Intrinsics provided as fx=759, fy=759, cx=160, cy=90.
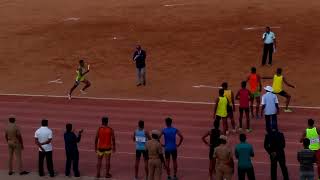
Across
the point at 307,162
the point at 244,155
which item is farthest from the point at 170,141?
the point at 307,162

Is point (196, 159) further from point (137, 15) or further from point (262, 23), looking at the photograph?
point (137, 15)

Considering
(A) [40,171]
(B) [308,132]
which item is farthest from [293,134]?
(A) [40,171]

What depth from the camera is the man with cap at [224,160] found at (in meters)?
16.0

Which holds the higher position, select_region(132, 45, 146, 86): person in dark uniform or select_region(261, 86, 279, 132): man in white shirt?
select_region(132, 45, 146, 86): person in dark uniform

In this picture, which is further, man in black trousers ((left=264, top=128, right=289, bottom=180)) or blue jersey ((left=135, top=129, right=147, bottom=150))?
blue jersey ((left=135, top=129, right=147, bottom=150))

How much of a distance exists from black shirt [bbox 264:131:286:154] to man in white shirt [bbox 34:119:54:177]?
512 centimetres

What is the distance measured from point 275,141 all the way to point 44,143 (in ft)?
17.8

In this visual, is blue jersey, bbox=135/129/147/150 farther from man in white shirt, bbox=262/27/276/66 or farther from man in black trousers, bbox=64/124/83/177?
man in white shirt, bbox=262/27/276/66

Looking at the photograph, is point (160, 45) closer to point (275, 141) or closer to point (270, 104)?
point (270, 104)

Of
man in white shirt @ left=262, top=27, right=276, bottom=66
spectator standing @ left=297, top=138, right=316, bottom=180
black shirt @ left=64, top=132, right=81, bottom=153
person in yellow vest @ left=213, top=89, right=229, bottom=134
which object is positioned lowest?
spectator standing @ left=297, top=138, right=316, bottom=180

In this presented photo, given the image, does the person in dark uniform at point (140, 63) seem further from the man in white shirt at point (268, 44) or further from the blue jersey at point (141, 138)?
the blue jersey at point (141, 138)

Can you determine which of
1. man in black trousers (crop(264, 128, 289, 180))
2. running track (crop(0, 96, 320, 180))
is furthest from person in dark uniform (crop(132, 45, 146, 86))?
man in black trousers (crop(264, 128, 289, 180))

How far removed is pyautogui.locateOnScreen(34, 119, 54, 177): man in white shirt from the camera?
1788 centimetres

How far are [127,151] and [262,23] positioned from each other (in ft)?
60.1
